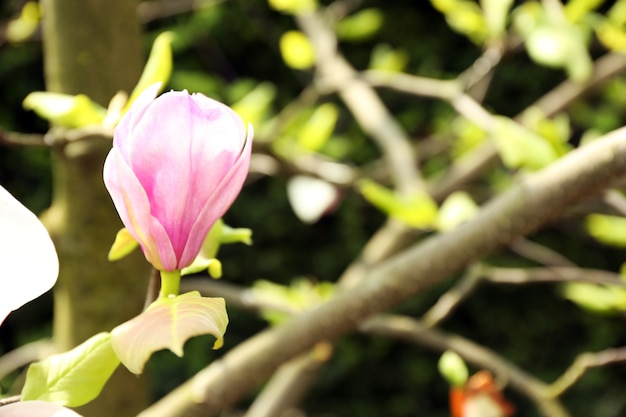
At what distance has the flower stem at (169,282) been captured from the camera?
0.94 feet

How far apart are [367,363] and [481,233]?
200 cm

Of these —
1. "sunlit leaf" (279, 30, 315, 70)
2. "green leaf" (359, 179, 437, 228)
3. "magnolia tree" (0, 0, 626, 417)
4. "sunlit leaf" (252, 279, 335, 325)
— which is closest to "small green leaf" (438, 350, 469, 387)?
"magnolia tree" (0, 0, 626, 417)

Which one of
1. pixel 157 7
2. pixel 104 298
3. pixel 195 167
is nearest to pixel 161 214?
pixel 195 167

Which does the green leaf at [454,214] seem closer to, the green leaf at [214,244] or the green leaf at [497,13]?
the green leaf at [497,13]

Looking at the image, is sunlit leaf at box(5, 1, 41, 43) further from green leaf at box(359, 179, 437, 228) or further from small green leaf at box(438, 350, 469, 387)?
small green leaf at box(438, 350, 469, 387)

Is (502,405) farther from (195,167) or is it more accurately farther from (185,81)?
(185,81)

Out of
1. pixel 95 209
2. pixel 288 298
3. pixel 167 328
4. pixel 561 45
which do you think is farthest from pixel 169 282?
pixel 288 298

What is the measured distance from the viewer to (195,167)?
0.85 feet

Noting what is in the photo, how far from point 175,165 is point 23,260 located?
0.18ft

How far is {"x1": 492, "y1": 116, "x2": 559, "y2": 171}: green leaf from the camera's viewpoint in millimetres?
598

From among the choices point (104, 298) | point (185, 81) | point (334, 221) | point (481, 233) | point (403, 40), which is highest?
point (481, 233)

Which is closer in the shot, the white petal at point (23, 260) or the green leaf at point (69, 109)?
the white petal at point (23, 260)

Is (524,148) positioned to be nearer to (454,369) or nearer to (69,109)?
(454,369)

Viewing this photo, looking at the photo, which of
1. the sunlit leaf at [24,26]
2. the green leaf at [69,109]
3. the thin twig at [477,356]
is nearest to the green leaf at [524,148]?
the thin twig at [477,356]
